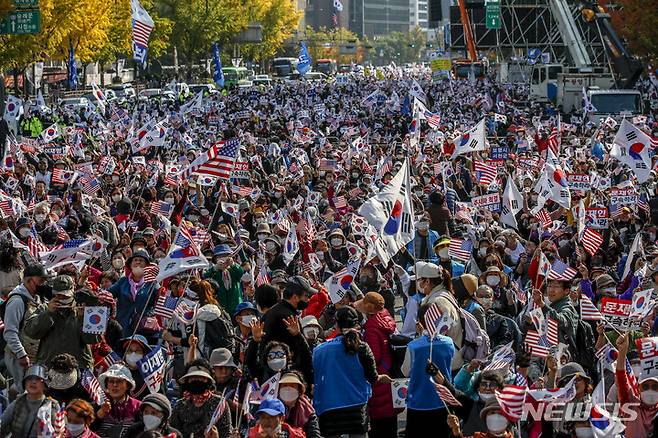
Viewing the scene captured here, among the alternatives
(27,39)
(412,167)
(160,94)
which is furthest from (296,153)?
(160,94)

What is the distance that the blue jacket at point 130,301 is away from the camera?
1173cm

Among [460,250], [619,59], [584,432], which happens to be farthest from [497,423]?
[619,59]

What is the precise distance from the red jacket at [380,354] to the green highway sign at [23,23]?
94.9 ft

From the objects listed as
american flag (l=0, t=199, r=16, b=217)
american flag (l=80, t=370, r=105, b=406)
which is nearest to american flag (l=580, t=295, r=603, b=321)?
american flag (l=80, t=370, r=105, b=406)

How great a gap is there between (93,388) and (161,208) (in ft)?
29.8

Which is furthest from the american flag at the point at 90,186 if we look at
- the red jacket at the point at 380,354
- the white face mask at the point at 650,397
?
the white face mask at the point at 650,397

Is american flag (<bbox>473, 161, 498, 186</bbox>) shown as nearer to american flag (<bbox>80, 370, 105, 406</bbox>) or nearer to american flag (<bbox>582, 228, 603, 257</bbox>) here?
american flag (<bbox>582, 228, 603, 257</bbox>)

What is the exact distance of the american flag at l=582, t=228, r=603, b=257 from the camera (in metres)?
15.0

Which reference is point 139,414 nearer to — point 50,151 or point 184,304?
point 184,304

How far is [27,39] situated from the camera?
5134cm

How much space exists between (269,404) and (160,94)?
2106 inches

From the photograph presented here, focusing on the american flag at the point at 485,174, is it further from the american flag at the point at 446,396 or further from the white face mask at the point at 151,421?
the white face mask at the point at 151,421

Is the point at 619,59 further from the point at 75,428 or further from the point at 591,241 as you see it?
the point at 75,428

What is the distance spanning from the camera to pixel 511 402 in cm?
792
